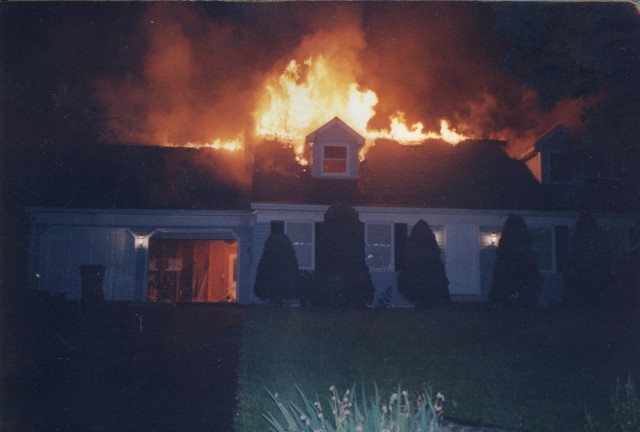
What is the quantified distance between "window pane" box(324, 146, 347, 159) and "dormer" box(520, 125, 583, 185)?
6367 mm

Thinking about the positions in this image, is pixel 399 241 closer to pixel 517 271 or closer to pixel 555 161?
pixel 517 271

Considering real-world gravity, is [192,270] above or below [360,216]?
below

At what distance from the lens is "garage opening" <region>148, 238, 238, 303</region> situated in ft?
60.5

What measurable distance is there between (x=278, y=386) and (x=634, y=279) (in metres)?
11.7

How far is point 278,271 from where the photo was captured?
1504 centimetres

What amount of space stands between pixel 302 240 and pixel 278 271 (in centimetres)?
169

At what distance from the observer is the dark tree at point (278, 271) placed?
49.2 feet

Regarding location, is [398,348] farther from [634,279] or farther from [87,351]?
[634,279]

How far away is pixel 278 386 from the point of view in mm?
6688

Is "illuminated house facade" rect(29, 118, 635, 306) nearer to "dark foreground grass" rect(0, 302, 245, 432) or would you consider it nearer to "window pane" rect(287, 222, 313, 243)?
"window pane" rect(287, 222, 313, 243)

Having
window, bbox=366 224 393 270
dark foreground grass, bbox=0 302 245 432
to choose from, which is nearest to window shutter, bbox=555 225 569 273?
window, bbox=366 224 393 270

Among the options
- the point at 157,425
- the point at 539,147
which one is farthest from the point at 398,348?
the point at 539,147

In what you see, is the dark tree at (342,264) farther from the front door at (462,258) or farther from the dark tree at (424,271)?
the front door at (462,258)

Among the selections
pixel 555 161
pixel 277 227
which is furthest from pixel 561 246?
pixel 277 227
